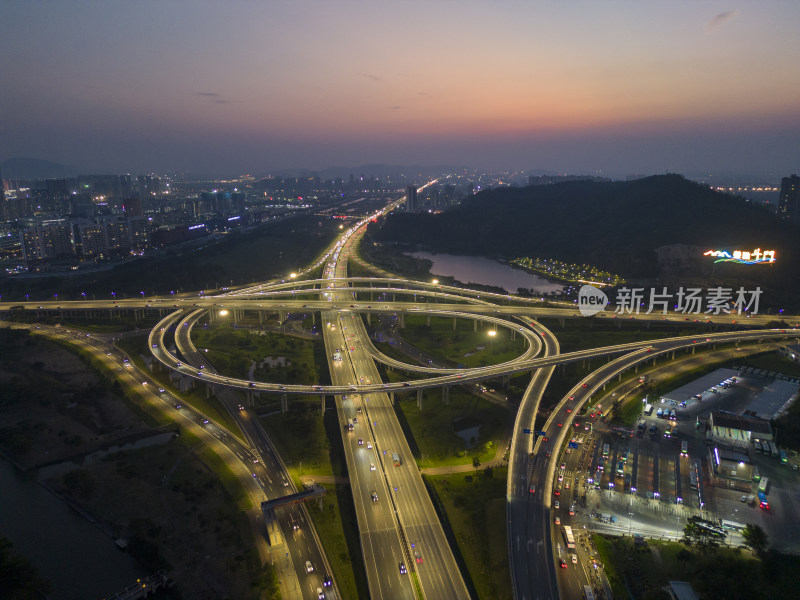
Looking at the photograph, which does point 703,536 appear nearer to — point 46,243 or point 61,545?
point 61,545

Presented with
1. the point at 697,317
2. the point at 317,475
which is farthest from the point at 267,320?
the point at 697,317

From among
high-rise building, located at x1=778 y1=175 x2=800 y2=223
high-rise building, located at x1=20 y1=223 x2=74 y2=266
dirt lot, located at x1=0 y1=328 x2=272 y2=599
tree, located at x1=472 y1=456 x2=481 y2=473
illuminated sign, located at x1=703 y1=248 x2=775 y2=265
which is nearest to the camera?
dirt lot, located at x1=0 y1=328 x2=272 y2=599

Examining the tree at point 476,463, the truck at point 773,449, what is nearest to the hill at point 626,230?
the truck at point 773,449

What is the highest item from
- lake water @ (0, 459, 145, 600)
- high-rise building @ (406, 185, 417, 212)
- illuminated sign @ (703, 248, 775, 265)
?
high-rise building @ (406, 185, 417, 212)

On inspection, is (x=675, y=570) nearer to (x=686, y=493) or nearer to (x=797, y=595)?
(x=797, y=595)

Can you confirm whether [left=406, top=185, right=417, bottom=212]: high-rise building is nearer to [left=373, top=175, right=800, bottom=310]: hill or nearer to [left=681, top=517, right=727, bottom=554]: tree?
[left=373, top=175, right=800, bottom=310]: hill

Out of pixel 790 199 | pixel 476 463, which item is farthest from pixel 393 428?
pixel 790 199

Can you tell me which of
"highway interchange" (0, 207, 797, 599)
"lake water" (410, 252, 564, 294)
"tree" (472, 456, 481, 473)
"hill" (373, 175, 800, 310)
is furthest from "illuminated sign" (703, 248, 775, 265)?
"tree" (472, 456, 481, 473)
